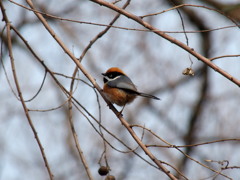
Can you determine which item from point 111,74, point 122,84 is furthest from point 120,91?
point 111,74

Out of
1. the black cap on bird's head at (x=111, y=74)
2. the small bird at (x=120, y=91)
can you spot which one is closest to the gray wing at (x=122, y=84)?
the small bird at (x=120, y=91)

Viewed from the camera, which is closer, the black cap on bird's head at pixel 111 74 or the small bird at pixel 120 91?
the small bird at pixel 120 91

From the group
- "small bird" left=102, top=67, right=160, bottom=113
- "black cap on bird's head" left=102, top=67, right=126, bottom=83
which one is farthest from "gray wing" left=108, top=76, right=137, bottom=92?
"black cap on bird's head" left=102, top=67, right=126, bottom=83

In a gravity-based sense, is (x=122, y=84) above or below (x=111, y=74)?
below

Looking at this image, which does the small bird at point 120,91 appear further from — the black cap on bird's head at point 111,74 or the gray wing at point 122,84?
the black cap on bird's head at point 111,74

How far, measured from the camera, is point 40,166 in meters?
10.2

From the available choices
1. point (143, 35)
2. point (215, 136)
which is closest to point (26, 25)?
point (143, 35)

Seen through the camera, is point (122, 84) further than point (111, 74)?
No

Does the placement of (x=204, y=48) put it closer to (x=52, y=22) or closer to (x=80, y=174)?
(x=52, y=22)

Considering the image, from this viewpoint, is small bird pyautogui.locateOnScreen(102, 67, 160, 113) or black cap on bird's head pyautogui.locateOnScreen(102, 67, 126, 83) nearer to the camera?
small bird pyautogui.locateOnScreen(102, 67, 160, 113)

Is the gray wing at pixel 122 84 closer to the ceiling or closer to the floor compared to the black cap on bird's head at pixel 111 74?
closer to the floor

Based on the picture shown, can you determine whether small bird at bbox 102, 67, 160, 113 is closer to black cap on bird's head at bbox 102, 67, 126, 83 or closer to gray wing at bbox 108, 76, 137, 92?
gray wing at bbox 108, 76, 137, 92

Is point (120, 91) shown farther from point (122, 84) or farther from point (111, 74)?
point (111, 74)

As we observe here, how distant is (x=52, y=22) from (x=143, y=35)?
2.36 metres
